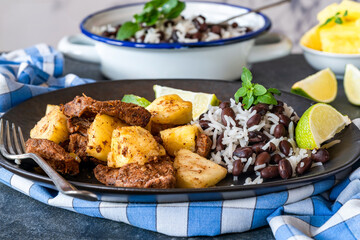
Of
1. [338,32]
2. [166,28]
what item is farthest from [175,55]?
[338,32]

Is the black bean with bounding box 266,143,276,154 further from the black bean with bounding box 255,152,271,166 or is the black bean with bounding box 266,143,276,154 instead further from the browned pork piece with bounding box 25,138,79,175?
the browned pork piece with bounding box 25,138,79,175

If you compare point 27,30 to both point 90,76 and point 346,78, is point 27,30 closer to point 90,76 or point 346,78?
point 90,76

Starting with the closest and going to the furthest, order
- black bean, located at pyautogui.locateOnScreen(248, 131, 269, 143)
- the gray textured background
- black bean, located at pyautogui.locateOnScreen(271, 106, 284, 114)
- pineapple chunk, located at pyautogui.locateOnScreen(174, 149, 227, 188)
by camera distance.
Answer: pineapple chunk, located at pyautogui.locateOnScreen(174, 149, 227, 188), black bean, located at pyautogui.locateOnScreen(248, 131, 269, 143), black bean, located at pyautogui.locateOnScreen(271, 106, 284, 114), the gray textured background

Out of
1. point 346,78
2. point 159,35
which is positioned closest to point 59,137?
point 159,35

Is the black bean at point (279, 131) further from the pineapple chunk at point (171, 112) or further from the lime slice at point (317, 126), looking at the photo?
the pineapple chunk at point (171, 112)

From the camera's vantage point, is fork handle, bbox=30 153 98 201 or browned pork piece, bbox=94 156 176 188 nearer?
fork handle, bbox=30 153 98 201

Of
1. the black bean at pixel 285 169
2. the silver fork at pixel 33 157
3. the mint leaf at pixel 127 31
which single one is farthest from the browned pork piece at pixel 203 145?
the mint leaf at pixel 127 31

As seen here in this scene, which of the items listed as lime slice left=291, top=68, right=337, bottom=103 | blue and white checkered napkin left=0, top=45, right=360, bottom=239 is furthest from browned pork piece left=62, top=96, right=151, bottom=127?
lime slice left=291, top=68, right=337, bottom=103

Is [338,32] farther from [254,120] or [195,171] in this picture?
[195,171]
